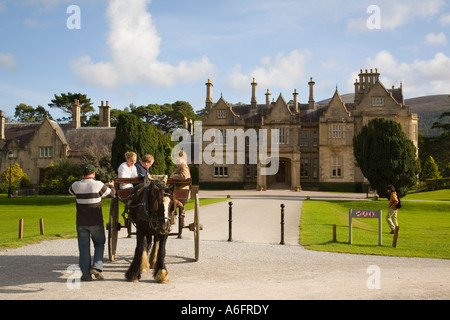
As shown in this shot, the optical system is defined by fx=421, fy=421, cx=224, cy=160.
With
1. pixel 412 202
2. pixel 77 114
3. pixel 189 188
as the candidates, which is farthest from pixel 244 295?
pixel 77 114

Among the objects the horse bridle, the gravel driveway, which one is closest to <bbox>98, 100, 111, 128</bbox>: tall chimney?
the gravel driveway

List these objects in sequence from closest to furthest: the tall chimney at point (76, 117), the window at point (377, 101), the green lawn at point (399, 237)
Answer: the green lawn at point (399, 237), the window at point (377, 101), the tall chimney at point (76, 117)

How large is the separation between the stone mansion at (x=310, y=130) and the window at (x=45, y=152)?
15643 mm

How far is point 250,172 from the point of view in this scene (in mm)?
45906

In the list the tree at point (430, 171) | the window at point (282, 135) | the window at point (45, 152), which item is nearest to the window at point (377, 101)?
the window at point (282, 135)

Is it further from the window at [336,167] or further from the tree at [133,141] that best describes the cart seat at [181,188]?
the window at [336,167]

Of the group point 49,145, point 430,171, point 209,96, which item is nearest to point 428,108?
point 430,171

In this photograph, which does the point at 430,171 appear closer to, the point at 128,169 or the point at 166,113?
the point at 166,113

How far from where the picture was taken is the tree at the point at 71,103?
6775 centimetres

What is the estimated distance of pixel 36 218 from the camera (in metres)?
20.3

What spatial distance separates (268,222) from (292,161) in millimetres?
26810

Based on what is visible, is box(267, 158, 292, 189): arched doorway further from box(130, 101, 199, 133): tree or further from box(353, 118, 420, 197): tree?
box(130, 101, 199, 133): tree

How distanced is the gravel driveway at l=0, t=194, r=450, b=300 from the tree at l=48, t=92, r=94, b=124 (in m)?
59.6

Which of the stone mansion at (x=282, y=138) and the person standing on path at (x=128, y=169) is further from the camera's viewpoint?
the stone mansion at (x=282, y=138)
